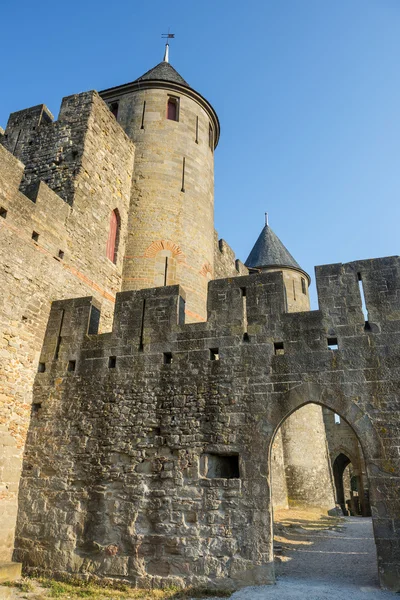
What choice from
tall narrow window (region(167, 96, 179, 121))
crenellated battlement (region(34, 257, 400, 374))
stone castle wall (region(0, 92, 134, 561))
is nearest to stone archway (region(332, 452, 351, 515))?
stone castle wall (region(0, 92, 134, 561))

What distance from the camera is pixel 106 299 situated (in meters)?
10.7

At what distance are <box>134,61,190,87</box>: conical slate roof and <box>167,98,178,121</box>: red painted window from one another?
1.88 ft

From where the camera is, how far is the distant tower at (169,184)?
11.8m

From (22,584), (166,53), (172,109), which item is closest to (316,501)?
(22,584)

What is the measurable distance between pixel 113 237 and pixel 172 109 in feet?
16.2

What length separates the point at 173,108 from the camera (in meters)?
13.9

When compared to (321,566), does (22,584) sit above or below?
below

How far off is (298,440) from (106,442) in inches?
481

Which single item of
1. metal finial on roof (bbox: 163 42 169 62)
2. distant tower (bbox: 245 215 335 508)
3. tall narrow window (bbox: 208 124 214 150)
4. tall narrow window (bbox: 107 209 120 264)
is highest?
metal finial on roof (bbox: 163 42 169 62)

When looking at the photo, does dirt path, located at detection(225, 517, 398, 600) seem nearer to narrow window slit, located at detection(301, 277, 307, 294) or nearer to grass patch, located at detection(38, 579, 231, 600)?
grass patch, located at detection(38, 579, 231, 600)

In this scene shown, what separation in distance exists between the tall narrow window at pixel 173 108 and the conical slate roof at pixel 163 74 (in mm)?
547

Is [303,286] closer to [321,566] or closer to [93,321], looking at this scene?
[93,321]

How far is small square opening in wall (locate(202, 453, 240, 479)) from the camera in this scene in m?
6.83

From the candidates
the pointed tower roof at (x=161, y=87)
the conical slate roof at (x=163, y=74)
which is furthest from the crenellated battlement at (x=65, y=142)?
the conical slate roof at (x=163, y=74)
